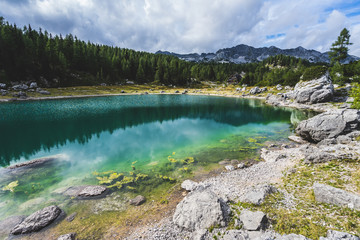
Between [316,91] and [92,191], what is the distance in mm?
75292

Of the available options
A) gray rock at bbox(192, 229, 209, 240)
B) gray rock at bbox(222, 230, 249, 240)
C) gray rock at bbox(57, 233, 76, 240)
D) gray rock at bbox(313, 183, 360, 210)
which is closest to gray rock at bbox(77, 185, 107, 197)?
gray rock at bbox(57, 233, 76, 240)

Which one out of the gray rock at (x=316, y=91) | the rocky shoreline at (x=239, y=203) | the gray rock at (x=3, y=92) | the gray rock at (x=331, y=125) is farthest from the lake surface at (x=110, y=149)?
the gray rock at (x=3, y=92)

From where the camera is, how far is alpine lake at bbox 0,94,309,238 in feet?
44.8

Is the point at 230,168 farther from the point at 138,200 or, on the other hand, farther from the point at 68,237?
the point at 68,237

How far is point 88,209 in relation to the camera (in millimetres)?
12344

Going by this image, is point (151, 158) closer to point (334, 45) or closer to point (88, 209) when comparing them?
point (88, 209)

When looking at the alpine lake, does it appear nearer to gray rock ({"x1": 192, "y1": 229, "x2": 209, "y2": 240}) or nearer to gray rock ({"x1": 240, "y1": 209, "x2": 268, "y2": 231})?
gray rock ({"x1": 192, "y1": 229, "x2": 209, "y2": 240})

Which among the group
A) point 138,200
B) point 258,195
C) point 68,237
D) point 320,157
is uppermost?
point 320,157

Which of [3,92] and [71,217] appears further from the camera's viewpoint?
[3,92]

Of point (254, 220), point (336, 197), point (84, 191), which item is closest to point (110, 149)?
point (84, 191)

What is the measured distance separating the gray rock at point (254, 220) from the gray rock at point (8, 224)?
1478cm

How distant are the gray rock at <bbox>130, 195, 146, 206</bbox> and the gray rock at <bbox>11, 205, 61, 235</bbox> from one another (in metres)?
5.29

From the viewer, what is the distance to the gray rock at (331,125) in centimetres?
2370

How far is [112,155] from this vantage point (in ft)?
73.8
